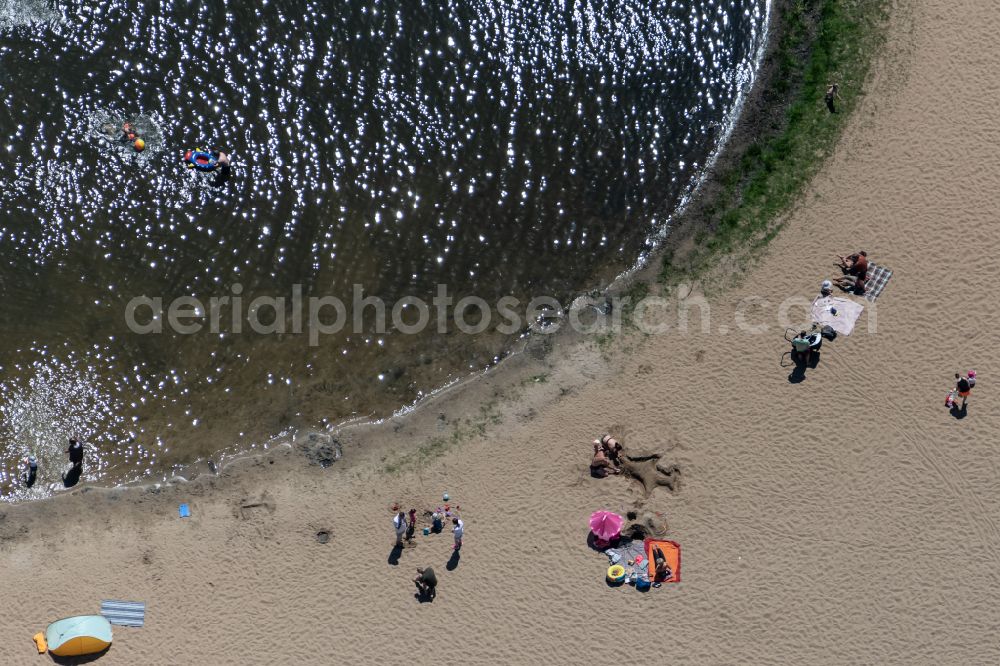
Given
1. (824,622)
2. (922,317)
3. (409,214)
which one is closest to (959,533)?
(824,622)

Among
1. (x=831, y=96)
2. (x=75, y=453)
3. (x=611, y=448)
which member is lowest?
(x=611, y=448)

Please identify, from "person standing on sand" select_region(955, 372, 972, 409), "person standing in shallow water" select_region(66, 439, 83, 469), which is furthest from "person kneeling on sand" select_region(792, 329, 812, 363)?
"person standing in shallow water" select_region(66, 439, 83, 469)

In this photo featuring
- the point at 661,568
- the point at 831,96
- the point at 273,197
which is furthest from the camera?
the point at 273,197

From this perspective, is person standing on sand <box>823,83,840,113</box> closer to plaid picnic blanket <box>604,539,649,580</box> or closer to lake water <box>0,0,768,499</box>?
lake water <box>0,0,768,499</box>

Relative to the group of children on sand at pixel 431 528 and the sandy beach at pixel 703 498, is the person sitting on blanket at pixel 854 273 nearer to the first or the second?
the sandy beach at pixel 703 498

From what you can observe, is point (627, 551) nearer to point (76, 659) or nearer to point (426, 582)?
point (426, 582)

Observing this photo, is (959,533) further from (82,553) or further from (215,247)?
(82,553)

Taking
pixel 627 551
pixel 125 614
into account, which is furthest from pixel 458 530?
pixel 125 614

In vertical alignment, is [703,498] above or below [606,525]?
above
